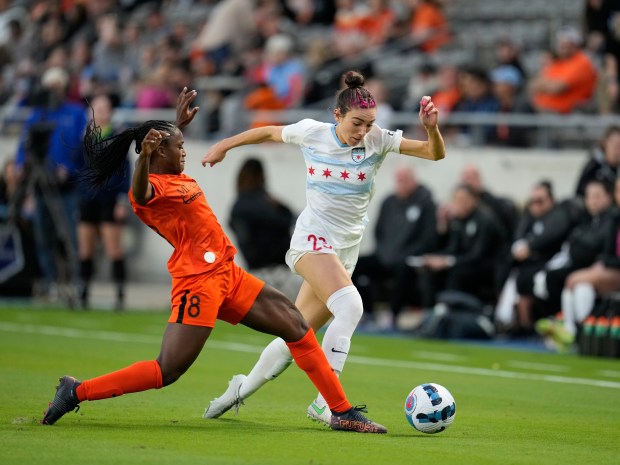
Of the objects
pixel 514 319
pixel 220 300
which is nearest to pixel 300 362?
pixel 220 300

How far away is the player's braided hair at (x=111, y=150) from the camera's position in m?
8.80

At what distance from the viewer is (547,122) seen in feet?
63.0

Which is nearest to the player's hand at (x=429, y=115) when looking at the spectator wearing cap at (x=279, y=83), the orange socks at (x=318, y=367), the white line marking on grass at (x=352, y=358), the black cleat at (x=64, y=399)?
the orange socks at (x=318, y=367)

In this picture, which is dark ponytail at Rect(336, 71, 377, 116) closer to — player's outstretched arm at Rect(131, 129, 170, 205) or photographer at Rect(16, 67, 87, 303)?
player's outstretched arm at Rect(131, 129, 170, 205)

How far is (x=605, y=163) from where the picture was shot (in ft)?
57.0

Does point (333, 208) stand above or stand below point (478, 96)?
below

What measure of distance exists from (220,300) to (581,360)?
7.36m

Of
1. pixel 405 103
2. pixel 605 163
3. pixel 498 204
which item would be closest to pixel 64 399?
pixel 605 163

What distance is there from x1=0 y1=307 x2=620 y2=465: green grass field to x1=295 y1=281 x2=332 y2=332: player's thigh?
28.1 inches

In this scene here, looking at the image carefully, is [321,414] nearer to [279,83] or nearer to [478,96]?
[478,96]

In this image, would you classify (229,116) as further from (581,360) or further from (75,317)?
(581,360)

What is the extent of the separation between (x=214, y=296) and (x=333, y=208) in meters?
1.46

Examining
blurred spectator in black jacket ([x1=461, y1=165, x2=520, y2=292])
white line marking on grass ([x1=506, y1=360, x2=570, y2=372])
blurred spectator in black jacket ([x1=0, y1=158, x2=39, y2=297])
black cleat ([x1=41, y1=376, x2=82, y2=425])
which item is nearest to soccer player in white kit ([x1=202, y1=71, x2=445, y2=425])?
black cleat ([x1=41, y1=376, x2=82, y2=425])

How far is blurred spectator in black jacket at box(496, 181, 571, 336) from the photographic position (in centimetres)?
1728
